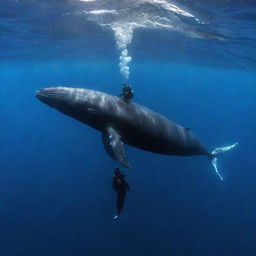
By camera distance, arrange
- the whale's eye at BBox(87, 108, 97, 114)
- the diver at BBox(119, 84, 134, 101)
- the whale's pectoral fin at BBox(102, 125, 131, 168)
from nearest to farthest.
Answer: the whale's pectoral fin at BBox(102, 125, 131, 168)
the whale's eye at BBox(87, 108, 97, 114)
the diver at BBox(119, 84, 134, 101)

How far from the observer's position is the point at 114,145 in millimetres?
8711

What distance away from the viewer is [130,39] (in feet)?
93.9

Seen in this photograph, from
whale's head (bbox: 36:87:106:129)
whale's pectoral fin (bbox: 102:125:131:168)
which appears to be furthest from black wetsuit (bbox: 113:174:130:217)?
whale's head (bbox: 36:87:106:129)

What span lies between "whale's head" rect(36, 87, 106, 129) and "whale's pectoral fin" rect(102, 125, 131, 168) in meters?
0.53

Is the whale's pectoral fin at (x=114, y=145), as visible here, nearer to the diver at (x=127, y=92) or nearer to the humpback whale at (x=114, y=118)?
the humpback whale at (x=114, y=118)

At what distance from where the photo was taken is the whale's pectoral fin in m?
8.45

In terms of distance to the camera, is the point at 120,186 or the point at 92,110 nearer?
the point at 120,186

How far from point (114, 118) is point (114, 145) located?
1006mm

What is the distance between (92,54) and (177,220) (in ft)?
69.0

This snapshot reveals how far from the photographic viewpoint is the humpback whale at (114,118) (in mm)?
8891

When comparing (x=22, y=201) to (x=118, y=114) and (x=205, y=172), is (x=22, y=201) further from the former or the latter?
(x=118, y=114)

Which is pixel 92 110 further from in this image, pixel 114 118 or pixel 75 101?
pixel 114 118

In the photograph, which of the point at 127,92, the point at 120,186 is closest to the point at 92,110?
the point at 127,92

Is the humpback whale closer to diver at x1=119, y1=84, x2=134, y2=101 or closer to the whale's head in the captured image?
the whale's head
